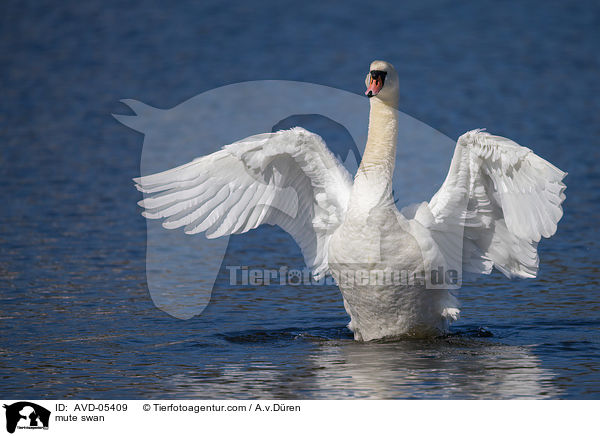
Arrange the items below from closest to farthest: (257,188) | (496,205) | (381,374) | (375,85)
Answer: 1. (381,374)
2. (375,85)
3. (496,205)
4. (257,188)

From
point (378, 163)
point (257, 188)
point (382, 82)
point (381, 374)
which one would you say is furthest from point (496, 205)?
point (257, 188)

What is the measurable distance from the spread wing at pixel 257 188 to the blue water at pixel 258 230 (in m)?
1.29

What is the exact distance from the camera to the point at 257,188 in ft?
35.8

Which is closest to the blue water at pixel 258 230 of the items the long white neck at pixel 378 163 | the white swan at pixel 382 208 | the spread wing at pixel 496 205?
the white swan at pixel 382 208

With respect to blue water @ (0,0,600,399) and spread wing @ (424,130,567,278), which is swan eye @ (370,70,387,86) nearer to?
spread wing @ (424,130,567,278)

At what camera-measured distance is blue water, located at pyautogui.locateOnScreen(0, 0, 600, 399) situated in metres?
9.76

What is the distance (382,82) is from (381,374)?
121 inches
